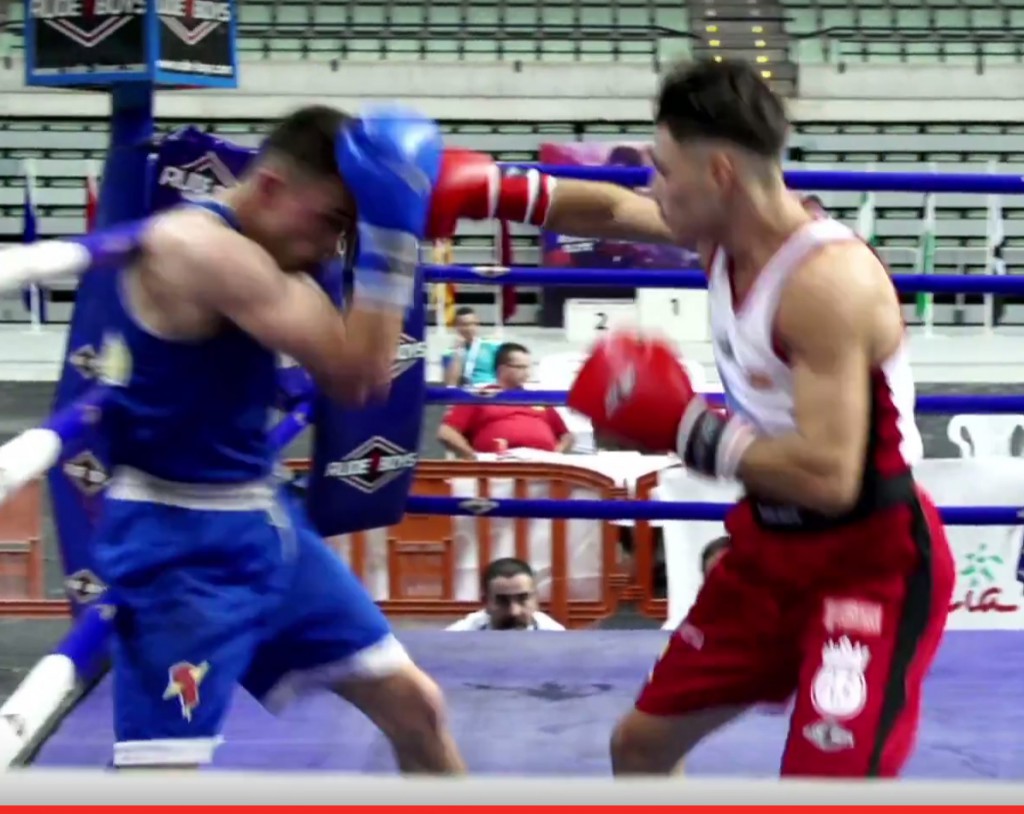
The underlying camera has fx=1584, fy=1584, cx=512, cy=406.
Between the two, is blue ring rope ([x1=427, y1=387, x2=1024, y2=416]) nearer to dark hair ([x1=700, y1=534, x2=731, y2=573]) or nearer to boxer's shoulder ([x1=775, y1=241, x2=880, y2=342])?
dark hair ([x1=700, y1=534, x2=731, y2=573])

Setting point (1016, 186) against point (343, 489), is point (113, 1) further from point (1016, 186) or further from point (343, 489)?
point (1016, 186)

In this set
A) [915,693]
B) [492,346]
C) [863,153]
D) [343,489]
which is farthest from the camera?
[863,153]

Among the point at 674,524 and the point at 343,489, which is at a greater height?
the point at 343,489

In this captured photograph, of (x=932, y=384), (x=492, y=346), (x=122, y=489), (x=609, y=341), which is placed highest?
(x=609, y=341)

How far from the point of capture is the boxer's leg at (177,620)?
1.93 m

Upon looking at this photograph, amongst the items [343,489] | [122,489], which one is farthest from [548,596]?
[122,489]

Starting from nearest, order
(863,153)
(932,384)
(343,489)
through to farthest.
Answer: (343,489)
(932,384)
(863,153)

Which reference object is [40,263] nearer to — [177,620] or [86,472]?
[177,620]

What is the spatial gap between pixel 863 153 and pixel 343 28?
17.7 feet

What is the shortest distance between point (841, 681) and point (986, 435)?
500cm

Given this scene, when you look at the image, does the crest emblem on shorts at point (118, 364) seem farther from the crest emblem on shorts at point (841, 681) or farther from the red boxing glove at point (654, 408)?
the crest emblem on shorts at point (841, 681)

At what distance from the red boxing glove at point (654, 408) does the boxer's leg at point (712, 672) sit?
0.24m

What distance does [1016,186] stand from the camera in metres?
3.23

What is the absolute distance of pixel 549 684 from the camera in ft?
10.4
